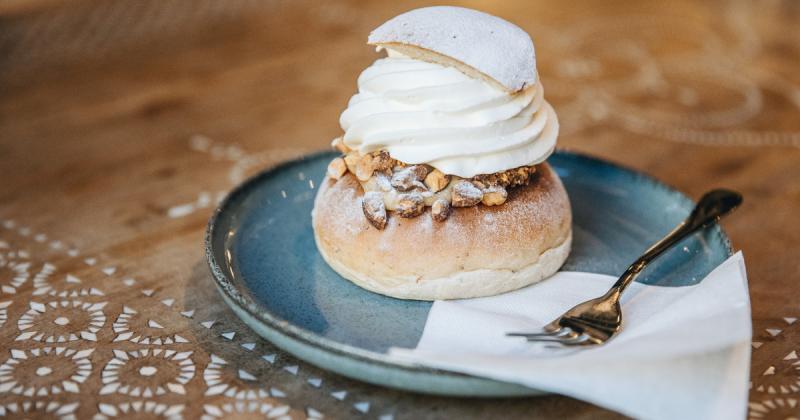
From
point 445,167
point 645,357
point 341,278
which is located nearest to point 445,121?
point 445,167

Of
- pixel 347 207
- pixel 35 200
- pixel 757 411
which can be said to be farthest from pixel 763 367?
pixel 35 200

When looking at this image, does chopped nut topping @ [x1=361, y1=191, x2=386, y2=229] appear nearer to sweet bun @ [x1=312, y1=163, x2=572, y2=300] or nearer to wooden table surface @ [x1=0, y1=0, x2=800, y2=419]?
sweet bun @ [x1=312, y1=163, x2=572, y2=300]

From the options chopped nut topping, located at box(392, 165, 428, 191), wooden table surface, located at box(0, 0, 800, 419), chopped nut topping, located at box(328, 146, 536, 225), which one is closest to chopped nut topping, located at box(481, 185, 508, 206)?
chopped nut topping, located at box(328, 146, 536, 225)

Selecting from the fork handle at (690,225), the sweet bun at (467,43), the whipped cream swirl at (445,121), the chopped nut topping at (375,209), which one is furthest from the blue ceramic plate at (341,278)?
the sweet bun at (467,43)

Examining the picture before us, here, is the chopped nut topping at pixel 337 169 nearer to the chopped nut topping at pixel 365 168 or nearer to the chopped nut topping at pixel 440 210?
the chopped nut topping at pixel 365 168

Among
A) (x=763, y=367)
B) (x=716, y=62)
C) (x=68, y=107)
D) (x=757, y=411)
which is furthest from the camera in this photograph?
(x=716, y=62)

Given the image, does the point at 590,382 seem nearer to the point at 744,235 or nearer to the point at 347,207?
the point at 347,207
